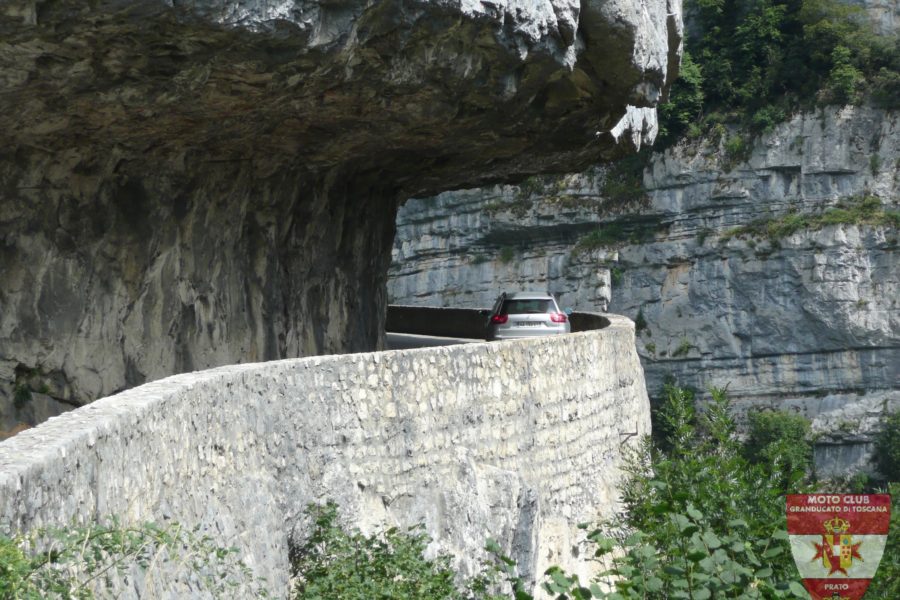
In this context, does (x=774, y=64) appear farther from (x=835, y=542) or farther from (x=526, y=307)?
(x=835, y=542)

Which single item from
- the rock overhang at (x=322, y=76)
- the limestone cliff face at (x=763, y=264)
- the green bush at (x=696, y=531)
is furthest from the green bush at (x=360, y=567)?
the limestone cliff face at (x=763, y=264)

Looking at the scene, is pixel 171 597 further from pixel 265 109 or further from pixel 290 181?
pixel 290 181

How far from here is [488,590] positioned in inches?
369

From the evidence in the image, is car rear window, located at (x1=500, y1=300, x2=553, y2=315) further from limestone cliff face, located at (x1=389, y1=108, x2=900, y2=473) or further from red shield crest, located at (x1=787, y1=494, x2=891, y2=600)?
limestone cliff face, located at (x1=389, y1=108, x2=900, y2=473)

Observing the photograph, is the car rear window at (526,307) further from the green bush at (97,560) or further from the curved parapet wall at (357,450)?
the green bush at (97,560)

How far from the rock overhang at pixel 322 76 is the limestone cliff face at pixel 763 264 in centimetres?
3773

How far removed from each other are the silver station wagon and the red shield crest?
13.3 metres

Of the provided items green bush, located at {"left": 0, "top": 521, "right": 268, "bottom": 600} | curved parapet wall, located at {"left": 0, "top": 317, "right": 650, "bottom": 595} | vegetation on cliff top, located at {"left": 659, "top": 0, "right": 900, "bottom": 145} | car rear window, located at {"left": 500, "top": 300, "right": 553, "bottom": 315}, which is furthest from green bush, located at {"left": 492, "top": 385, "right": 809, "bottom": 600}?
vegetation on cliff top, located at {"left": 659, "top": 0, "right": 900, "bottom": 145}

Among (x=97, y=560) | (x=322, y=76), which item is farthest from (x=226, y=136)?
(x=97, y=560)

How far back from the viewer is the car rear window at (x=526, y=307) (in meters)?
20.5

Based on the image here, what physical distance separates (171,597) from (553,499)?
7.97 meters

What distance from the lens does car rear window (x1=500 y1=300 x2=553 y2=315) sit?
67.2 ft

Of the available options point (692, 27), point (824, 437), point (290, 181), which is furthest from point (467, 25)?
point (692, 27)

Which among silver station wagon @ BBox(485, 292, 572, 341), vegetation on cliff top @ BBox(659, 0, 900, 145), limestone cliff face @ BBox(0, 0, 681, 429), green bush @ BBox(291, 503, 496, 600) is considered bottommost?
green bush @ BBox(291, 503, 496, 600)
